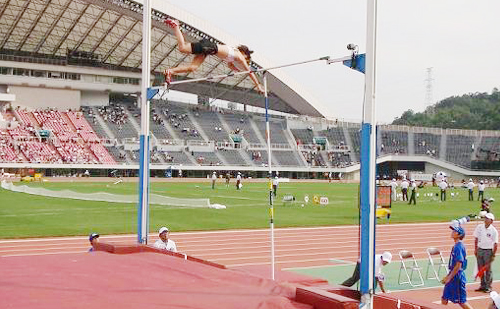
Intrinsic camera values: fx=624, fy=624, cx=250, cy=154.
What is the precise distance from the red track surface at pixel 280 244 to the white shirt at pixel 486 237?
94cm

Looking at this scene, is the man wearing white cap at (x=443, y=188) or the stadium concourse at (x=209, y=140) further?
the stadium concourse at (x=209, y=140)

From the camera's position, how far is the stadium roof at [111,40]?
43875mm

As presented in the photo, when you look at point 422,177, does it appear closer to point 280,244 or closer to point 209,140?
point 209,140

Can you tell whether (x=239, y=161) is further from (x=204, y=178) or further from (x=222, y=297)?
(x=222, y=297)

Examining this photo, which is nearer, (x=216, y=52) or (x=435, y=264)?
(x=216, y=52)

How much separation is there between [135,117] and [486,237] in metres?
50.7

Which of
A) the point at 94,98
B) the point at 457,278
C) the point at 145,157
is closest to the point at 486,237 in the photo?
the point at 457,278

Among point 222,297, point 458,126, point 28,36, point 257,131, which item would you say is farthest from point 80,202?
point 458,126

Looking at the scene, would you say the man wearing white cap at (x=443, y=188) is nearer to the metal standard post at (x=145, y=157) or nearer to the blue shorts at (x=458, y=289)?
the metal standard post at (x=145, y=157)

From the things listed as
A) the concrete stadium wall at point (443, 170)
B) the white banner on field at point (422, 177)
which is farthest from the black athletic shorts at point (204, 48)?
the concrete stadium wall at point (443, 170)

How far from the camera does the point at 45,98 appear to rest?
181 feet

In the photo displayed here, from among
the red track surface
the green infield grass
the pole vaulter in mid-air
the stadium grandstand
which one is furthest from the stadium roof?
the pole vaulter in mid-air

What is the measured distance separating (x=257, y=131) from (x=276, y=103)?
3.92m

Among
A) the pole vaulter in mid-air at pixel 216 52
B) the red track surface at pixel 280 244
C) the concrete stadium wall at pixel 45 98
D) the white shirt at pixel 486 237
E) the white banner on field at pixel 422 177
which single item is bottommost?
the white banner on field at pixel 422 177
